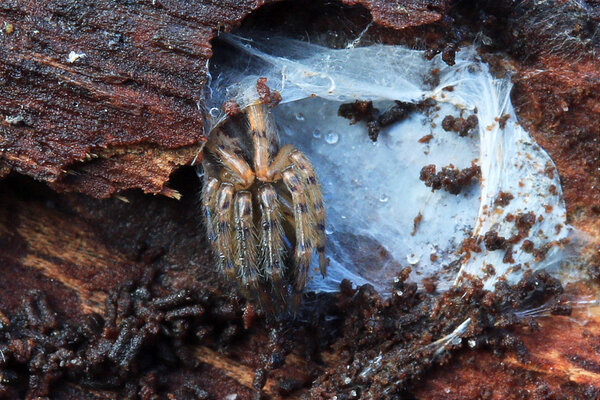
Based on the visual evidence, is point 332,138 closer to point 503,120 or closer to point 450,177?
point 450,177

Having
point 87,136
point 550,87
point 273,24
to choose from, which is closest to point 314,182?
point 273,24

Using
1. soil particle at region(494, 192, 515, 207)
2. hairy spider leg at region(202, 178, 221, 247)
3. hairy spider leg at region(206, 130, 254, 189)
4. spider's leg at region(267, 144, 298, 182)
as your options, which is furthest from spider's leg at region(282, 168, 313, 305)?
soil particle at region(494, 192, 515, 207)

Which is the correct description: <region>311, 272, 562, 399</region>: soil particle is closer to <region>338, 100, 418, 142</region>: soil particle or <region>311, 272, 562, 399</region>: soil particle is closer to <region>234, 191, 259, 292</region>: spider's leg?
<region>234, 191, 259, 292</region>: spider's leg

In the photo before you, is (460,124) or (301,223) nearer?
(301,223)

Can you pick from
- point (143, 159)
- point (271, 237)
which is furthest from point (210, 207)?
point (143, 159)

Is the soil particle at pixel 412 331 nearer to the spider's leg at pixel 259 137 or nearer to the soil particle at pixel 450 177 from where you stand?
the soil particle at pixel 450 177
